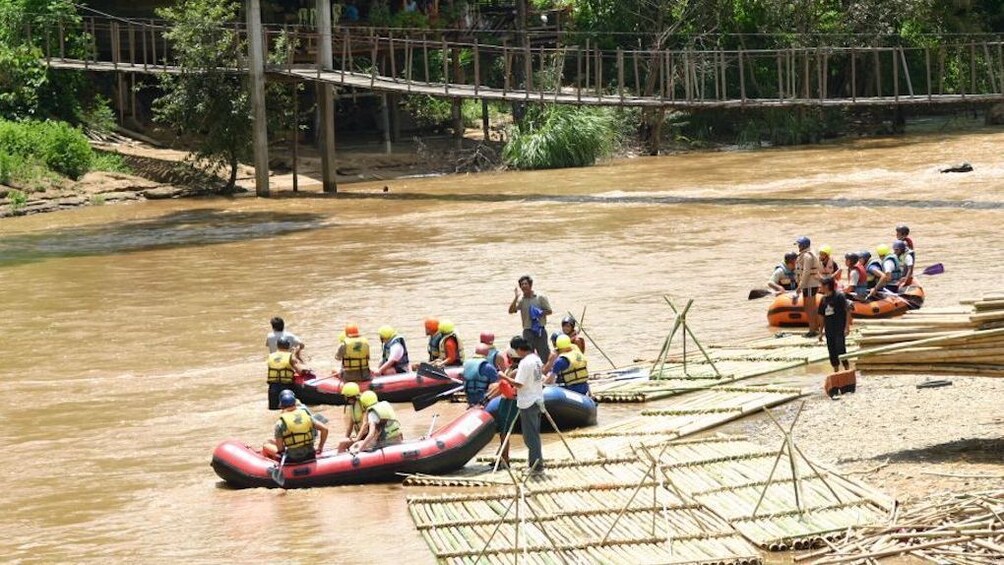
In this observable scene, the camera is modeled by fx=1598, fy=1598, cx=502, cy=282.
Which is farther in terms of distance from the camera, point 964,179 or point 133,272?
point 964,179

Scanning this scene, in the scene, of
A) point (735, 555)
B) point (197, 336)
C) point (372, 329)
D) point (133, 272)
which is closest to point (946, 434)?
point (735, 555)

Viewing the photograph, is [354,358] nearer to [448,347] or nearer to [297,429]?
[448,347]

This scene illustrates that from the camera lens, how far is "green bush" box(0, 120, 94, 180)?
37.2 m

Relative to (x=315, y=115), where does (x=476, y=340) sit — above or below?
below

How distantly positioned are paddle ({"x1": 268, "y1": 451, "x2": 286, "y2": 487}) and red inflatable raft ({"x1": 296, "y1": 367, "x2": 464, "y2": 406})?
3189 mm

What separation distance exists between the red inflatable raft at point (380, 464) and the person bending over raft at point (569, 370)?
1.85 m

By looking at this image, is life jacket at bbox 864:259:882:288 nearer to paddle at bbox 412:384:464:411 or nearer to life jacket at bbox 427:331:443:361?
life jacket at bbox 427:331:443:361

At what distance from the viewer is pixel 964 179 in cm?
3562

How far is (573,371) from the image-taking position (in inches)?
634

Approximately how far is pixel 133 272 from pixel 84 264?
1.30 metres

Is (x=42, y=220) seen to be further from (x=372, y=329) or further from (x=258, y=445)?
(x=258, y=445)

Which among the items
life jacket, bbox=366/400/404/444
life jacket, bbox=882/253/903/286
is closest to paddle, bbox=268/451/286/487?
life jacket, bbox=366/400/404/444

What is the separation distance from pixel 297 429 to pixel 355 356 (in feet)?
11.1

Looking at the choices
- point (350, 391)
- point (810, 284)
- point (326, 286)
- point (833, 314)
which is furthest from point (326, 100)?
point (350, 391)
